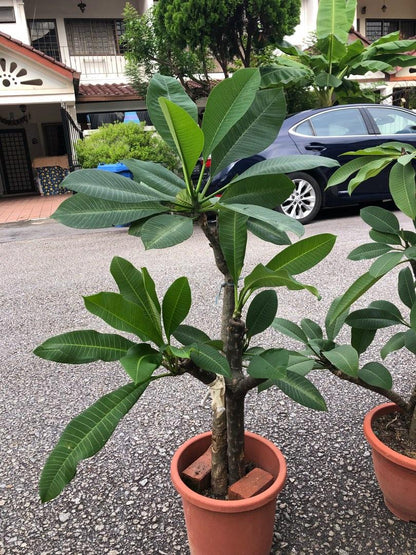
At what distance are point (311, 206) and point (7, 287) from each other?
162 inches

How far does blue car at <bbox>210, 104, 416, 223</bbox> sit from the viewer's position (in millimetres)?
6703

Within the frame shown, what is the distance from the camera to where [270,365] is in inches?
46.4

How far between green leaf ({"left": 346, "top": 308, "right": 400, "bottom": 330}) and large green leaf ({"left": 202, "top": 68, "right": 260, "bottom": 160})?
822 mm

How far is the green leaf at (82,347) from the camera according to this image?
1148 mm

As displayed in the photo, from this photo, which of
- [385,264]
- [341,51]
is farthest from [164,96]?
[341,51]

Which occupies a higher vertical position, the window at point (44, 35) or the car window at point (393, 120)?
the window at point (44, 35)

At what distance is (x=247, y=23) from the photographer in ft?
31.9

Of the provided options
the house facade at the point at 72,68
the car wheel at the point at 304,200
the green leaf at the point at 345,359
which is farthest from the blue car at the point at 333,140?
the house facade at the point at 72,68

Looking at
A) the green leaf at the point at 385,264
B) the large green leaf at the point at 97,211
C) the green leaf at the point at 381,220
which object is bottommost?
the green leaf at the point at 385,264

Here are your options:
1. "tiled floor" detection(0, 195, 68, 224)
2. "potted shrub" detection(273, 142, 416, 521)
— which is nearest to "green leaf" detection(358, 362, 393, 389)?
"potted shrub" detection(273, 142, 416, 521)

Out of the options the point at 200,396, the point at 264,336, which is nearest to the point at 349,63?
the point at 264,336

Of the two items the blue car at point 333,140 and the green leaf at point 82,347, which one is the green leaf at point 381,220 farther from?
the blue car at point 333,140

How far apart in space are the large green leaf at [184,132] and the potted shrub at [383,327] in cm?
65

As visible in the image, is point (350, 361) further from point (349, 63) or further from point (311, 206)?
point (349, 63)
